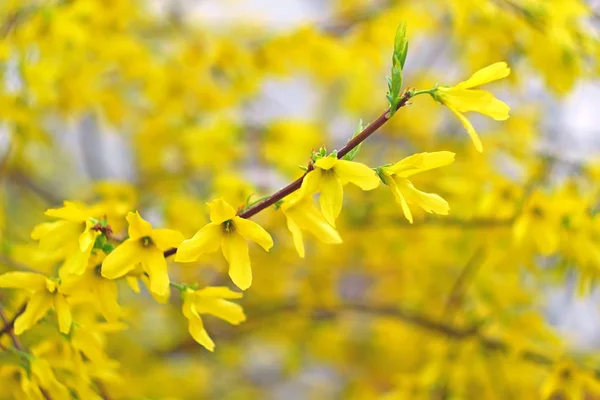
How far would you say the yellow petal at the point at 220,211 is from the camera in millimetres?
453

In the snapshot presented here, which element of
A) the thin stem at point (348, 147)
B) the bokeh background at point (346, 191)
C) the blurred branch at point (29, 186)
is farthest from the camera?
the blurred branch at point (29, 186)

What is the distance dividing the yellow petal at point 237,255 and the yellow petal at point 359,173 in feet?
0.32

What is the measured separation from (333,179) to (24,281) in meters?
0.26

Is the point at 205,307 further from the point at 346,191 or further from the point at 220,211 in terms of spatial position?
the point at 346,191

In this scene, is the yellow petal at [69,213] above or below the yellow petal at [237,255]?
below

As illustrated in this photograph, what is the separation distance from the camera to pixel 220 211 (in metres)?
0.46

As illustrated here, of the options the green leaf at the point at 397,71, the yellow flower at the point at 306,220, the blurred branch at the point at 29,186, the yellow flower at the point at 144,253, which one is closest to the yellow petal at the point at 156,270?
the yellow flower at the point at 144,253

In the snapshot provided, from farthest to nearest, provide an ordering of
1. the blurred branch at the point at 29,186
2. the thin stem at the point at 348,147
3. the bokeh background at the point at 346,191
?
the blurred branch at the point at 29,186 → the bokeh background at the point at 346,191 → the thin stem at the point at 348,147

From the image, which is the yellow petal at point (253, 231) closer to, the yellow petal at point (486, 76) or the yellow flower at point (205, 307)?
the yellow flower at point (205, 307)

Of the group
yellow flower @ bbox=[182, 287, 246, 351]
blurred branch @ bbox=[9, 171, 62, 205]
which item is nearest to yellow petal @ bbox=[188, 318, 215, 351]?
yellow flower @ bbox=[182, 287, 246, 351]

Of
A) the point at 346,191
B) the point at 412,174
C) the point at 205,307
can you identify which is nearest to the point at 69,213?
the point at 205,307

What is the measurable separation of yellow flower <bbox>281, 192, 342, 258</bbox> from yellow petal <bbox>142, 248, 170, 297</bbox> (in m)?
0.10

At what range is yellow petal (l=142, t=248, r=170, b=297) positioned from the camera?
0.47m

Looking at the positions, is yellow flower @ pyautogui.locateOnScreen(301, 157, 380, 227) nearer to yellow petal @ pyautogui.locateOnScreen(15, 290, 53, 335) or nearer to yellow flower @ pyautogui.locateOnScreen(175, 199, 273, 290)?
yellow flower @ pyautogui.locateOnScreen(175, 199, 273, 290)
